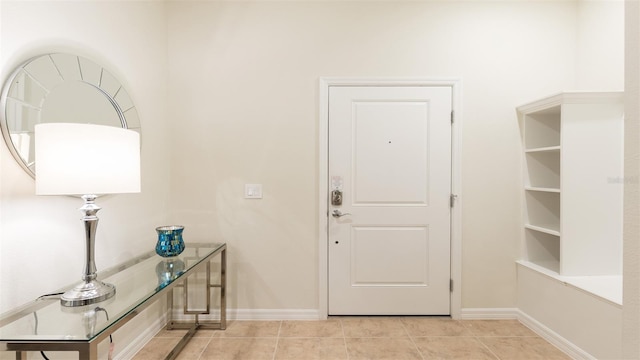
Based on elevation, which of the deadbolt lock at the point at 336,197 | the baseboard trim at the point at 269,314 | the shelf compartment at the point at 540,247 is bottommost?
the baseboard trim at the point at 269,314

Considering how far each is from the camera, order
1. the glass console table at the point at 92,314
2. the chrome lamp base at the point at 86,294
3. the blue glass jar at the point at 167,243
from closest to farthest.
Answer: the glass console table at the point at 92,314
the chrome lamp base at the point at 86,294
the blue glass jar at the point at 167,243

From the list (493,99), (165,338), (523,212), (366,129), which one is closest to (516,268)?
(523,212)

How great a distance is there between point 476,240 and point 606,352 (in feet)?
3.36

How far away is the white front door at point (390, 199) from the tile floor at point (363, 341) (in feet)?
0.59

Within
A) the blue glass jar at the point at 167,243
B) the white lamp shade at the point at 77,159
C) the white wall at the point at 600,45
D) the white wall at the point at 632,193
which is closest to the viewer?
the white wall at the point at 632,193

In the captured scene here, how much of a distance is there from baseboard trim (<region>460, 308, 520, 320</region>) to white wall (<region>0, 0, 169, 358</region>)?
2.60 metres

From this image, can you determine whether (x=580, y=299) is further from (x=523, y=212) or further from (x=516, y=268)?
(x=523, y=212)

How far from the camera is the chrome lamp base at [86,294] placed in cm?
130

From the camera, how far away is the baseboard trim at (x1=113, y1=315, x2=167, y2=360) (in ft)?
6.69

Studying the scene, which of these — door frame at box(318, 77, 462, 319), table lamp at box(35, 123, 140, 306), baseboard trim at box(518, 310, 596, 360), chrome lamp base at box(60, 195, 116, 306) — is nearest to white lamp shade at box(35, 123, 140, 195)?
table lamp at box(35, 123, 140, 306)

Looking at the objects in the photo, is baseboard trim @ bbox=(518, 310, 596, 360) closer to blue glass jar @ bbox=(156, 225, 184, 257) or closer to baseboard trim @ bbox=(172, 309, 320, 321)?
baseboard trim @ bbox=(172, 309, 320, 321)

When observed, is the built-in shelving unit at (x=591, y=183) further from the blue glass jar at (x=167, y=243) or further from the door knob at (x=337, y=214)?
the blue glass jar at (x=167, y=243)

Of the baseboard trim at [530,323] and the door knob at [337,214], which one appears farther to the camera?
the door knob at [337,214]

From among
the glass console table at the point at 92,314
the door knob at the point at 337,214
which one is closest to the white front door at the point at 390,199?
the door knob at the point at 337,214
